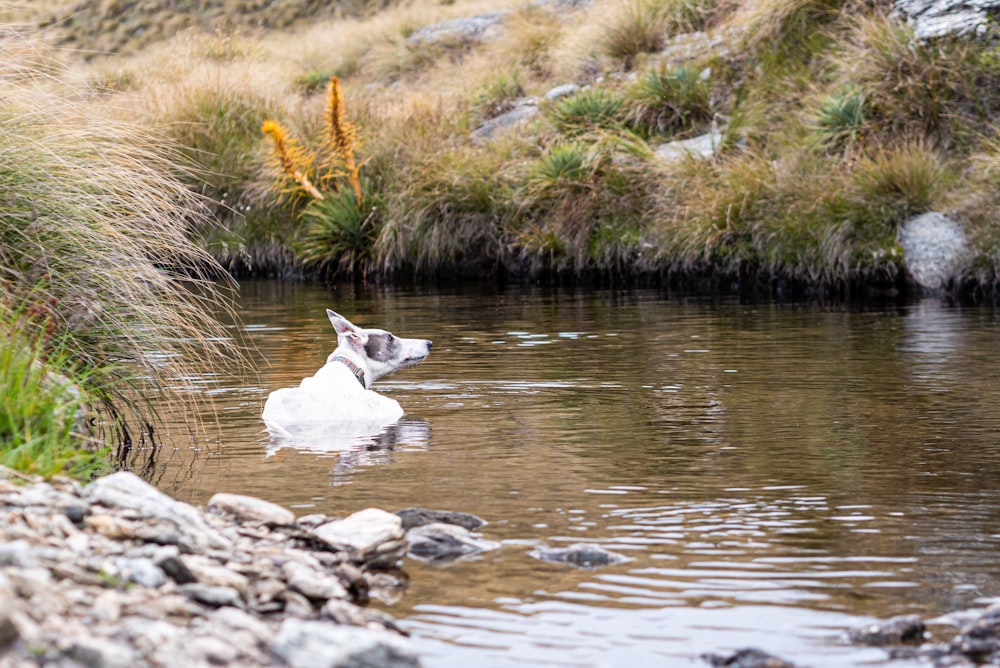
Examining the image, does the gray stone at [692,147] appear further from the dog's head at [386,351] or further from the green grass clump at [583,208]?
the dog's head at [386,351]

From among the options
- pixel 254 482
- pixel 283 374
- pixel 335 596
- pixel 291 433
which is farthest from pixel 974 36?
pixel 335 596

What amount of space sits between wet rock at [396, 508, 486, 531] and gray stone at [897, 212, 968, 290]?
10.9 m

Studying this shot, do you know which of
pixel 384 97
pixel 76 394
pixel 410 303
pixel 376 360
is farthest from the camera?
pixel 384 97

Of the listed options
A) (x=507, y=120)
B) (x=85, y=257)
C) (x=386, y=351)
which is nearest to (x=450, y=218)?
(x=507, y=120)

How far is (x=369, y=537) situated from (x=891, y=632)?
2008 millimetres

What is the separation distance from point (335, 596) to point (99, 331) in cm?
274

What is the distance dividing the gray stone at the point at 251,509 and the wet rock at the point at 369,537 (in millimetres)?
145

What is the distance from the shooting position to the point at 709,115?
813 inches

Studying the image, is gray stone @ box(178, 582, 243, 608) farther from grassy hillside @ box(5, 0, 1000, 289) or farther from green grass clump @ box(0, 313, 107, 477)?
grassy hillside @ box(5, 0, 1000, 289)

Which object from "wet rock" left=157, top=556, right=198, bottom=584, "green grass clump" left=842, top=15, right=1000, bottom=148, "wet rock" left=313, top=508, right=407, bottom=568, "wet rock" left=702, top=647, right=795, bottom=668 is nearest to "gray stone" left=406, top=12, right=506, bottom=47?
"green grass clump" left=842, top=15, right=1000, bottom=148

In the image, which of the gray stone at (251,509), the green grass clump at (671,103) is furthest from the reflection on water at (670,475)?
the green grass clump at (671,103)

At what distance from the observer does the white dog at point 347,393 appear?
844 centimetres

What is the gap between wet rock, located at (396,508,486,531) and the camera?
19.2 feet

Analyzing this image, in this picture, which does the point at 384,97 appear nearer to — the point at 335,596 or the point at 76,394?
the point at 76,394
